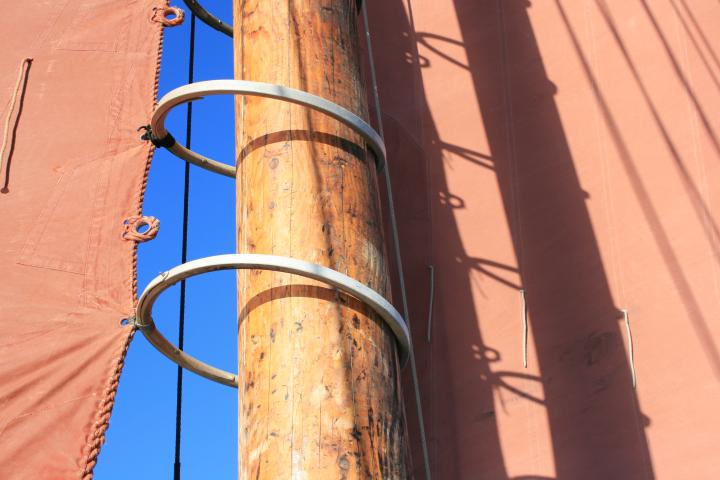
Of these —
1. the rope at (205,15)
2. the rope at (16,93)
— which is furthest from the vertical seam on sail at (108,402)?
the rope at (205,15)

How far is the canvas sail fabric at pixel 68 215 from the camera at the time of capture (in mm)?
2260

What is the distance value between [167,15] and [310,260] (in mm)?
2130

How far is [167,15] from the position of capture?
3420 mm

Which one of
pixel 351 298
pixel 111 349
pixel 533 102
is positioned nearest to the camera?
pixel 351 298

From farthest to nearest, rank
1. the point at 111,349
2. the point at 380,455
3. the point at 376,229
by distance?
the point at 111,349
the point at 376,229
the point at 380,455

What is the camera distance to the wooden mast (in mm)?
1378

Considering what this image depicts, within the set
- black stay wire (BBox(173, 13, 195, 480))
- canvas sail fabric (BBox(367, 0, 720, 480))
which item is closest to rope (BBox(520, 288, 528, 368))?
canvas sail fabric (BBox(367, 0, 720, 480))

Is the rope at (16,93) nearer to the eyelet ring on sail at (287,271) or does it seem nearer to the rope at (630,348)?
the eyelet ring on sail at (287,271)

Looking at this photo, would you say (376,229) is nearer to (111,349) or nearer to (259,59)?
(259,59)

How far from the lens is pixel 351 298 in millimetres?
1500

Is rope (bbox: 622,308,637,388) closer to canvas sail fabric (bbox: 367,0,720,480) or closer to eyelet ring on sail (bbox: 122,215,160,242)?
canvas sail fabric (bbox: 367,0,720,480)

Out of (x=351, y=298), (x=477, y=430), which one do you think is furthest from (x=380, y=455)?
(x=477, y=430)

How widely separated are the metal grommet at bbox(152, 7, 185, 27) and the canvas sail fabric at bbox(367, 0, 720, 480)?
713 millimetres

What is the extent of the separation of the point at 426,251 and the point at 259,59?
142 centimetres
